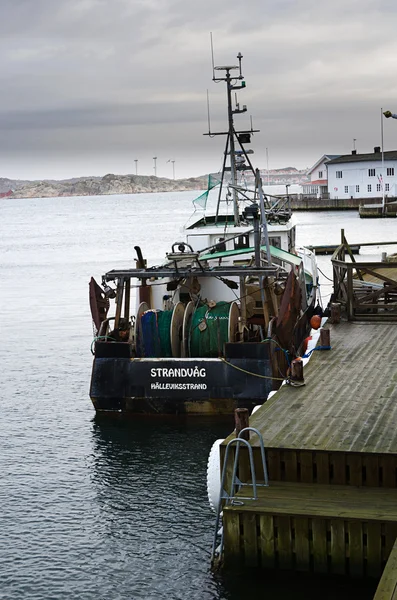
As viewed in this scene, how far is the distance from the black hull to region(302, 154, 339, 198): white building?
112 metres

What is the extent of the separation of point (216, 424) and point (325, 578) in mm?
8207

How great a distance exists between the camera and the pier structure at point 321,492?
1110cm

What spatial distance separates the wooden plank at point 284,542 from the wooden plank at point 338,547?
54 cm

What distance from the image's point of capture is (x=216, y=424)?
64.3ft

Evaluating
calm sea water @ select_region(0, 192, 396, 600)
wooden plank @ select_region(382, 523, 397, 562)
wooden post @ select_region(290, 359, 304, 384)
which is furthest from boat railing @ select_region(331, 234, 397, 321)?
wooden plank @ select_region(382, 523, 397, 562)

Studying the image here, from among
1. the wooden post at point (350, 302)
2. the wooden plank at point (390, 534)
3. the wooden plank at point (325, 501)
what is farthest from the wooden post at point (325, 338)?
the wooden plank at point (390, 534)

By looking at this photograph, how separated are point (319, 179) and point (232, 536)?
129 meters

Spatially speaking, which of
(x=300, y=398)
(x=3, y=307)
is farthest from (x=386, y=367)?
(x=3, y=307)

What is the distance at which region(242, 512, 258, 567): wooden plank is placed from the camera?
37.7 feet

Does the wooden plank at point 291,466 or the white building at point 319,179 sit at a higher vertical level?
the white building at point 319,179

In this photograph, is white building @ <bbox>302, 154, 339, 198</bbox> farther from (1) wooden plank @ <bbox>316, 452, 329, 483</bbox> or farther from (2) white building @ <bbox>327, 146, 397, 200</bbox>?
(1) wooden plank @ <bbox>316, 452, 329, 483</bbox>

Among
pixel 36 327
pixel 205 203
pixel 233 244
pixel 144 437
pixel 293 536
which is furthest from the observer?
pixel 36 327

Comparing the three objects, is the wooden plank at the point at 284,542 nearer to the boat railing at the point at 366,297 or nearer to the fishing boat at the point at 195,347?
the fishing boat at the point at 195,347

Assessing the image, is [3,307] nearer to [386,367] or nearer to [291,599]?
[386,367]
